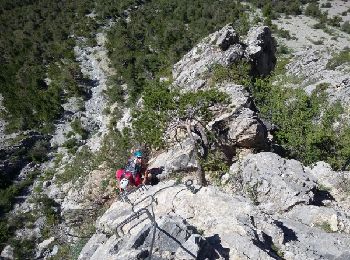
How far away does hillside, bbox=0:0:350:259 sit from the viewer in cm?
1055

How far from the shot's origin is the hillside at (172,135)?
34.6 ft

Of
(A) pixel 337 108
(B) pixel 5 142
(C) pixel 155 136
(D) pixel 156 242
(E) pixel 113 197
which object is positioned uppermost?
(D) pixel 156 242

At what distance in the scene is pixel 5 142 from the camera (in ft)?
92.3

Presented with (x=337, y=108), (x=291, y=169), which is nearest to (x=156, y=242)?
(x=291, y=169)

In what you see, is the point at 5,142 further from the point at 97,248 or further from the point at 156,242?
the point at 156,242

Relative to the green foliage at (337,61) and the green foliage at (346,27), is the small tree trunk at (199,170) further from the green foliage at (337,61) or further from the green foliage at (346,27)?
the green foliage at (346,27)

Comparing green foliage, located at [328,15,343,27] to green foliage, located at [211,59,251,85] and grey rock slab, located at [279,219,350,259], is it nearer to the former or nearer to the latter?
green foliage, located at [211,59,251,85]

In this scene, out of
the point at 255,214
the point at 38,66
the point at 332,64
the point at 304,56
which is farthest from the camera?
the point at 38,66

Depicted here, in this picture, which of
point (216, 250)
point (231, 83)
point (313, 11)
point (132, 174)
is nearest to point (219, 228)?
point (216, 250)

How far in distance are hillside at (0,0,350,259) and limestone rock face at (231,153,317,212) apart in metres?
0.05

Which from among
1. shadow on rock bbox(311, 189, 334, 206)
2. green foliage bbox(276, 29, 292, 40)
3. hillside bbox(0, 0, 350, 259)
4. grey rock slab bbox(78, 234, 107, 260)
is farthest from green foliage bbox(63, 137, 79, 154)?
green foliage bbox(276, 29, 292, 40)

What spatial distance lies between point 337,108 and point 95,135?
1836 centimetres

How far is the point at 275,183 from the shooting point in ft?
44.4

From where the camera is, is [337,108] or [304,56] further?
[304,56]
